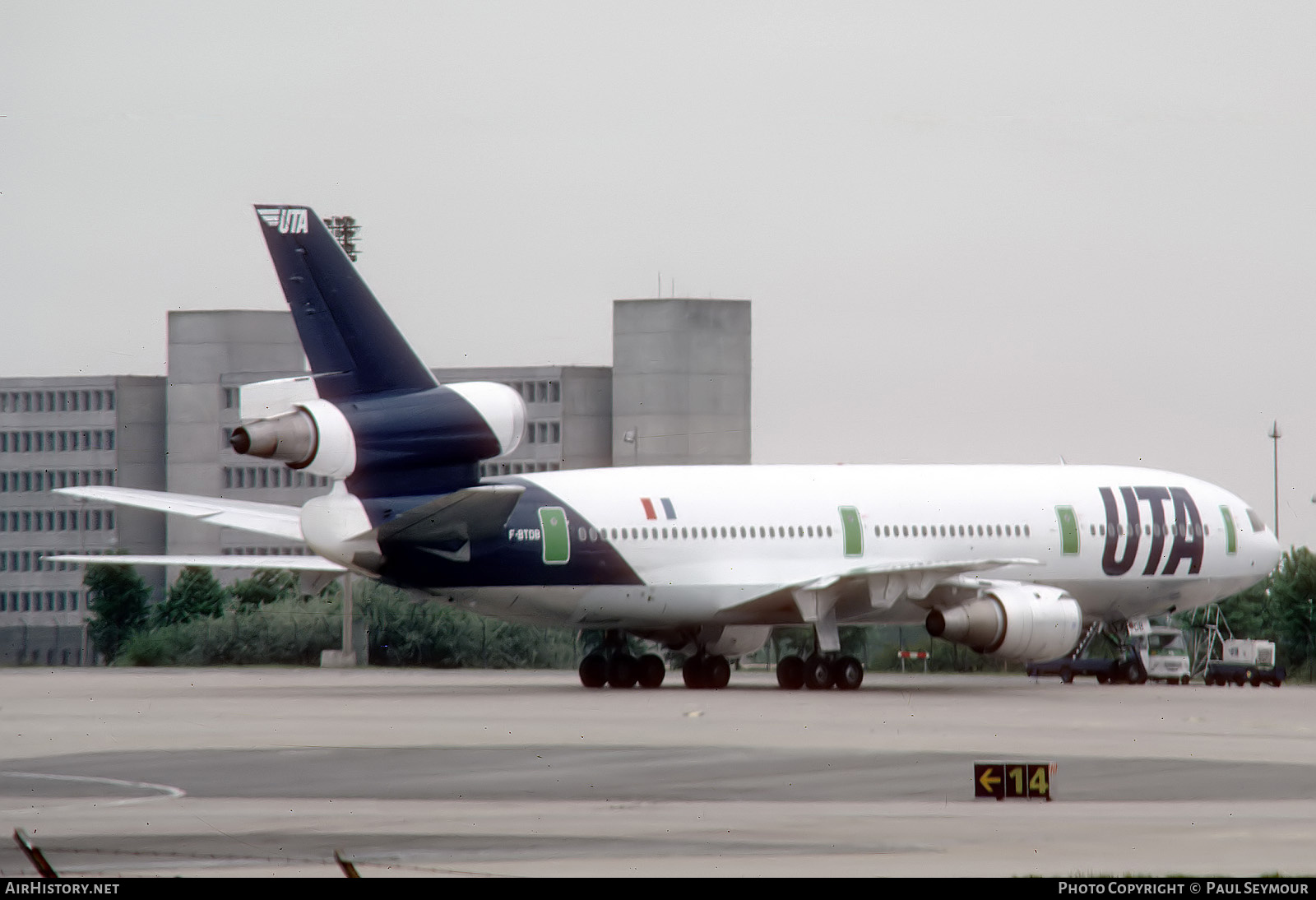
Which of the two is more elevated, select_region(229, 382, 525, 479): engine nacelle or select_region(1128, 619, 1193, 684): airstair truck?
select_region(229, 382, 525, 479): engine nacelle

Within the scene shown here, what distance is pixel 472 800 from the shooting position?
18000mm

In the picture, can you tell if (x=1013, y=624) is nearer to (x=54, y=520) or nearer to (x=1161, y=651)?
(x=1161, y=651)

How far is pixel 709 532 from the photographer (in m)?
40.6

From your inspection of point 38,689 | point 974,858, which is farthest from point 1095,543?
point 974,858

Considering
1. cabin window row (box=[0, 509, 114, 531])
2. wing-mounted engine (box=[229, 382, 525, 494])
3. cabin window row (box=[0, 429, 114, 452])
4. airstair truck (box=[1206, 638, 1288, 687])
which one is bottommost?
airstair truck (box=[1206, 638, 1288, 687])

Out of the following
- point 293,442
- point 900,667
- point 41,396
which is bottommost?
point 900,667

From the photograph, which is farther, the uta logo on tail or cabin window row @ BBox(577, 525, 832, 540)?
cabin window row @ BBox(577, 525, 832, 540)

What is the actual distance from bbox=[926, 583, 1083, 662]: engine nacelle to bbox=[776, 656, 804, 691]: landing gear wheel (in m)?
2.70

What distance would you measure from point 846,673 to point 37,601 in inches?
4474

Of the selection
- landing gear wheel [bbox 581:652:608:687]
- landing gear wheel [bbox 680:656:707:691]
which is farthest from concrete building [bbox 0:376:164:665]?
landing gear wheel [bbox 680:656:707:691]

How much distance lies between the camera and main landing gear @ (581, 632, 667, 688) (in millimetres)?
41406

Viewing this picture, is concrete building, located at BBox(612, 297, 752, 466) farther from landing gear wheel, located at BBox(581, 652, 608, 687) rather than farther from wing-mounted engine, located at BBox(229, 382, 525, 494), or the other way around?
wing-mounted engine, located at BBox(229, 382, 525, 494)

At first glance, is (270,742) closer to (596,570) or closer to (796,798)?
(796,798)

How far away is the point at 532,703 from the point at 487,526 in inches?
166
